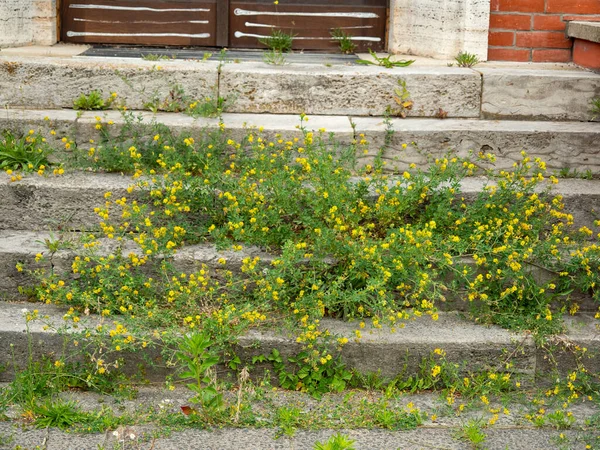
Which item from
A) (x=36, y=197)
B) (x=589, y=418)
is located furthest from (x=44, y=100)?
(x=589, y=418)

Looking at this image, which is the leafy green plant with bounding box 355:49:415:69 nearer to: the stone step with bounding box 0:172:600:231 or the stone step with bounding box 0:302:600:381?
the stone step with bounding box 0:172:600:231

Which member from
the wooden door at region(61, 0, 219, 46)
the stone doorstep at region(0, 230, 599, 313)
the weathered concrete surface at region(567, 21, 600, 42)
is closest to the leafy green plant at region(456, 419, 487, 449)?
the stone doorstep at region(0, 230, 599, 313)

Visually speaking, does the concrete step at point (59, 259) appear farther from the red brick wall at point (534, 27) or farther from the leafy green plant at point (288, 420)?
the red brick wall at point (534, 27)

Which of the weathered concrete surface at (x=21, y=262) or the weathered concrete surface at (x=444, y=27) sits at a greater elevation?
the weathered concrete surface at (x=444, y=27)

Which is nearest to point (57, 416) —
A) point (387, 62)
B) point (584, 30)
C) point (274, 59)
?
point (274, 59)

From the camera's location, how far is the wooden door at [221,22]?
6.55 m

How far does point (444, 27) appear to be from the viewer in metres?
6.08

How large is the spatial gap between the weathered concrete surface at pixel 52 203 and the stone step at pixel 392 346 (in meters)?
0.73

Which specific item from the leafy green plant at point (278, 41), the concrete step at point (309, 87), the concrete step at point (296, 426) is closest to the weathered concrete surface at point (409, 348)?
the concrete step at point (296, 426)

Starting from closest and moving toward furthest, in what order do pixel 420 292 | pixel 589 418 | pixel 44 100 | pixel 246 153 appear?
pixel 589 418
pixel 420 292
pixel 246 153
pixel 44 100

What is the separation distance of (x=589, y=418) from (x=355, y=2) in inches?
161

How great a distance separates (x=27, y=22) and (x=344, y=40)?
7.99 ft

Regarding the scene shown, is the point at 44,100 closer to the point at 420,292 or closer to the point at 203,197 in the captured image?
the point at 203,197

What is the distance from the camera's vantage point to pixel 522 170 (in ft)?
15.3
